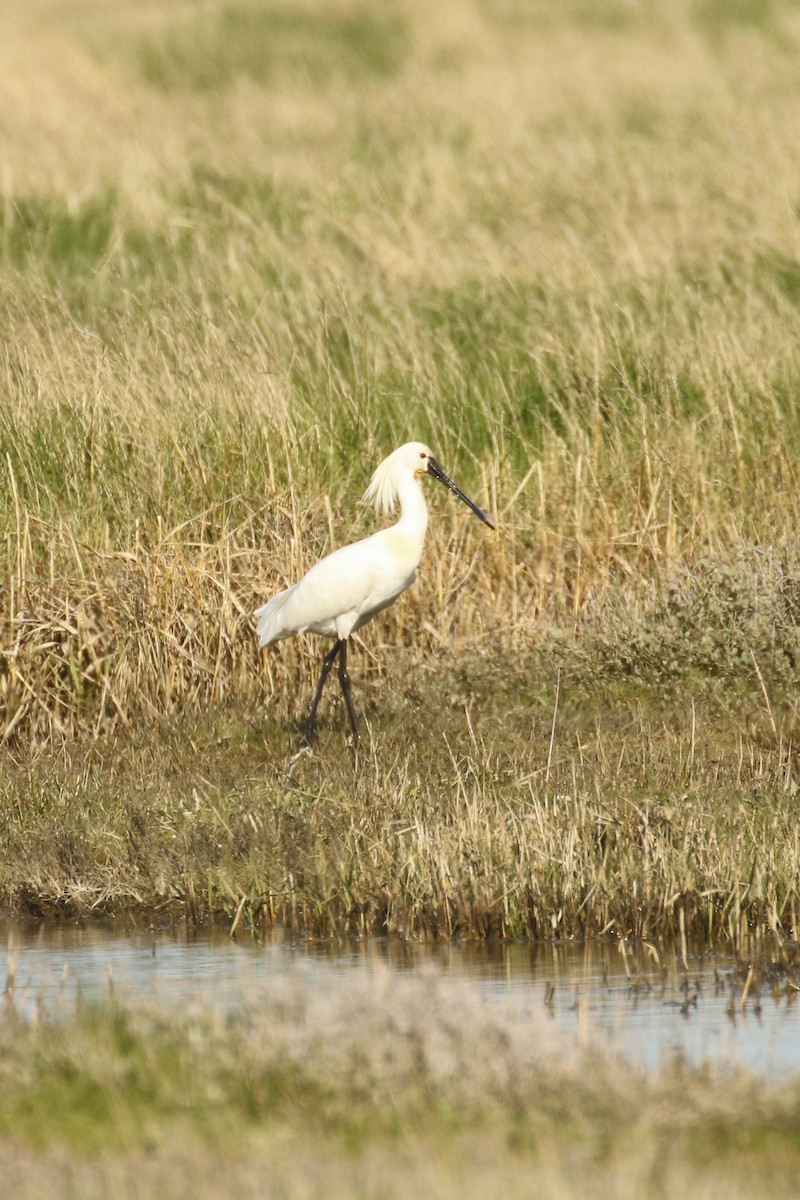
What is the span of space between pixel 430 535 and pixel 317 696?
1.57 meters

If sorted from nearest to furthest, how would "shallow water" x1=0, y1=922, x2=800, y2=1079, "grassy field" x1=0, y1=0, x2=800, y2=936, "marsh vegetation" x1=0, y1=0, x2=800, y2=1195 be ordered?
"marsh vegetation" x1=0, y1=0, x2=800, y2=1195 < "shallow water" x1=0, y1=922, x2=800, y2=1079 < "grassy field" x1=0, y1=0, x2=800, y2=936

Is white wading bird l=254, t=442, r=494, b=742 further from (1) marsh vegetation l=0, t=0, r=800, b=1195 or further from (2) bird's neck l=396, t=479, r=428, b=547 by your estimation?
(1) marsh vegetation l=0, t=0, r=800, b=1195

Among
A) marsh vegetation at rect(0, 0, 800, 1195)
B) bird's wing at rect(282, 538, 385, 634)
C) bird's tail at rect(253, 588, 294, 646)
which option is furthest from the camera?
bird's tail at rect(253, 588, 294, 646)

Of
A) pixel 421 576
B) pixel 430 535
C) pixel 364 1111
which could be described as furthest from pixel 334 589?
pixel 364 1111

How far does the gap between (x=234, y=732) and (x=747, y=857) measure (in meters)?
3.49

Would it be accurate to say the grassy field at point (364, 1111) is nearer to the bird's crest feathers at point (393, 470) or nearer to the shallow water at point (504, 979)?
the shallow water at point (504, 979)

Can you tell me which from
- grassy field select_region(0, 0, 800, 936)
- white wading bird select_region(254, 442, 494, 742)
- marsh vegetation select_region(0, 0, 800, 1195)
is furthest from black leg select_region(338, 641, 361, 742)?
grassy field select_region(0, 0, 800, 936)

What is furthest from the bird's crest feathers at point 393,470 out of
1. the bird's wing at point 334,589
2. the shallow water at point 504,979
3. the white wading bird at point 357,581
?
the shallow water at point 504,979

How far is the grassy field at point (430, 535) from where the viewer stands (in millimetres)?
7141

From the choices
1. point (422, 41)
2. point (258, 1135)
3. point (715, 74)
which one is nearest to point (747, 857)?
point (258, 1135)

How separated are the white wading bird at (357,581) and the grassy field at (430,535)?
0.51m

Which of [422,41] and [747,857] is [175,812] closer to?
[747,857]

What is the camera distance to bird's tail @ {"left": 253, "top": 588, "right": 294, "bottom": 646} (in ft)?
31.0

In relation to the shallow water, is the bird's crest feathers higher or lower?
higher
